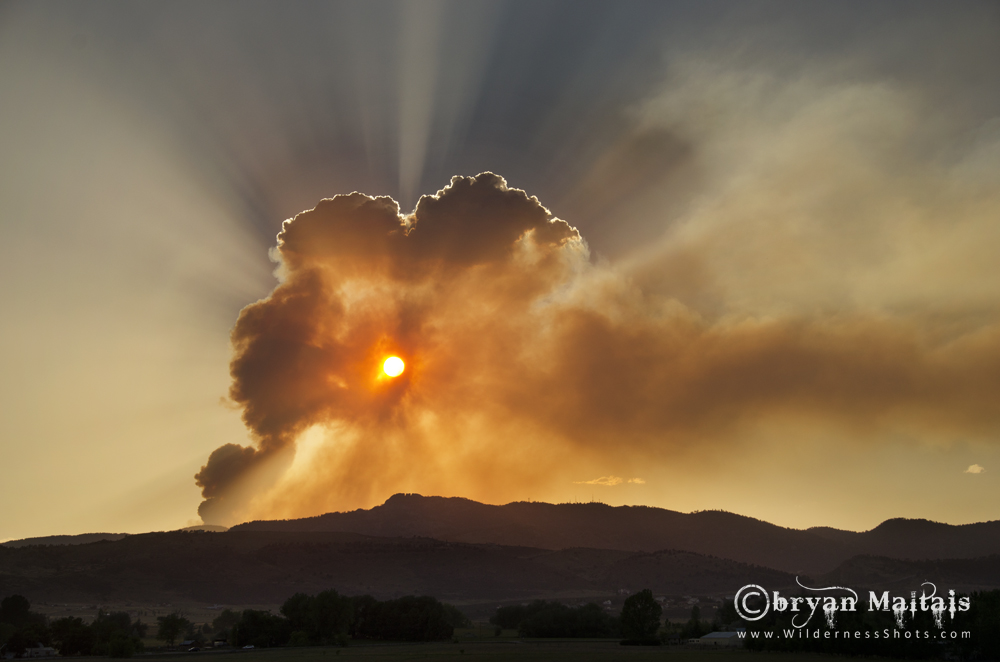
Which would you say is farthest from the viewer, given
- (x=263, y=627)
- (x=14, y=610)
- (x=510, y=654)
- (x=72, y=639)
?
(x=14, y=610)

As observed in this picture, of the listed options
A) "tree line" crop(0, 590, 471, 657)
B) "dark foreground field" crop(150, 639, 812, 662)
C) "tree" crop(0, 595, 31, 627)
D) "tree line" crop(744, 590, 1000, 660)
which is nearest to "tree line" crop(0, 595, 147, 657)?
"tree line" crop(0, 590, 471, 657)

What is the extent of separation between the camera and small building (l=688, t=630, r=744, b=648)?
12306 centimetres

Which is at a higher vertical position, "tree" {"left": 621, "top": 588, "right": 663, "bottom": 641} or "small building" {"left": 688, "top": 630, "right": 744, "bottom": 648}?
"tree" {"left": 621, "top": 588, "right": 663, "bottom": 641}

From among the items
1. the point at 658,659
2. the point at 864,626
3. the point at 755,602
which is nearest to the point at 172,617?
the point at 658,659

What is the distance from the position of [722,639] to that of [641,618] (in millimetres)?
15044

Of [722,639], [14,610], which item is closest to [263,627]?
[14,610]

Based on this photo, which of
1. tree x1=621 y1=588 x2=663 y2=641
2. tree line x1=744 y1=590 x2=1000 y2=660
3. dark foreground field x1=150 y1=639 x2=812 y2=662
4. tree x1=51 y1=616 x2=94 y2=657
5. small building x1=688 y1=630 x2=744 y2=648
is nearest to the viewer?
tree line x1=744 y1=590 x2=1000 y2=660

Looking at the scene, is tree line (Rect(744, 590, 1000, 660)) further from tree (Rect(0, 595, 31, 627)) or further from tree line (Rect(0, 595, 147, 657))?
tree (Rect(0, 595, 31, 627))

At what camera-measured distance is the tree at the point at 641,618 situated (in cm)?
13493

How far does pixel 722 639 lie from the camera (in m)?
128

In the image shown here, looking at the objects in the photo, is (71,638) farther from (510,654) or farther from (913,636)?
(913,636)

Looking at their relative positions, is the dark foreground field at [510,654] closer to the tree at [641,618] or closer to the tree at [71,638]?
the tree at [641,618]

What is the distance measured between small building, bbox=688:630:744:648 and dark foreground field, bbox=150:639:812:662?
9.16 metres

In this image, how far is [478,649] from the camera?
4373 inches
